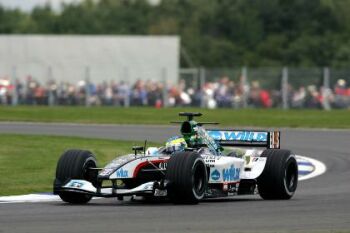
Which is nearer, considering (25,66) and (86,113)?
(86,113)

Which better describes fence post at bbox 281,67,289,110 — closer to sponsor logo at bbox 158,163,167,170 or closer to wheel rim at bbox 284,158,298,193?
wheel rim at bbox 284,158,298,193

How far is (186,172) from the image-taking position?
13.9 meters

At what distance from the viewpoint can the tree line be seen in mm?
88125

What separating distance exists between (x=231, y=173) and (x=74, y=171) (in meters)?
2.14

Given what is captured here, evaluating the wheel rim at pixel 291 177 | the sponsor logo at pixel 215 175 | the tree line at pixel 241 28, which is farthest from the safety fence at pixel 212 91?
the tree line at pixel 241 28

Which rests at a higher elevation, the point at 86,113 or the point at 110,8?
the point at 110,8

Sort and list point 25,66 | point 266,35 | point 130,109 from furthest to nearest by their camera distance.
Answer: point 266,35
point 25,66
point 130,109

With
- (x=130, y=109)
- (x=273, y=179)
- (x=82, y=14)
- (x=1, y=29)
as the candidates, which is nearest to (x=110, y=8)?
(x=82, y=14)

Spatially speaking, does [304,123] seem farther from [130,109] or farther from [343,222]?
[343,222]

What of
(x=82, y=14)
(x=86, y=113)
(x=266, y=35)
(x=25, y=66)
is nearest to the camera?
(x=86, y=113)

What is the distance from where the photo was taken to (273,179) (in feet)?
50.9

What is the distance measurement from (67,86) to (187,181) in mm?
34495

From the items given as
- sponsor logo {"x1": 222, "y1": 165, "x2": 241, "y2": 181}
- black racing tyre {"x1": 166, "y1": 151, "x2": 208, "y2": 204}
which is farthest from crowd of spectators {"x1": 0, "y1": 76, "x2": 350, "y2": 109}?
black racing tyre {"x1": 166, "y1": 151, "x2": 208, "y2": 204}

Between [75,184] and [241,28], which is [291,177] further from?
[241,28]
